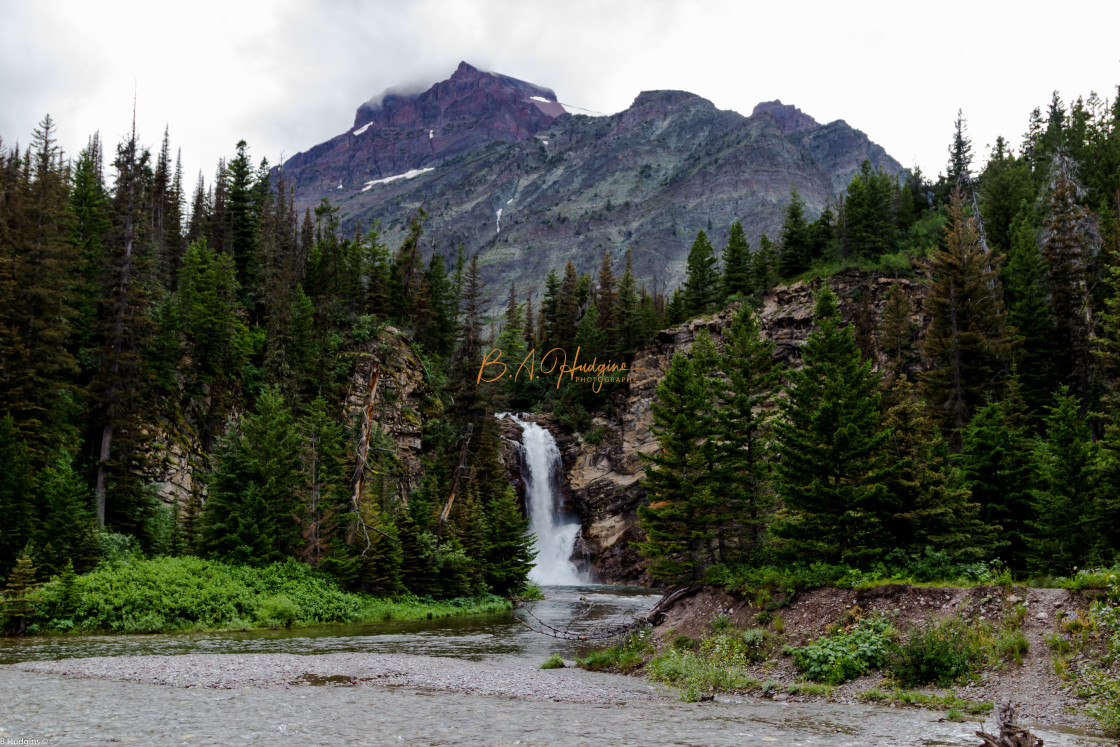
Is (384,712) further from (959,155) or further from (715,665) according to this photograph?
(959,155)

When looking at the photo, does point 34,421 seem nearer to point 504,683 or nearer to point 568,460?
point 504,683

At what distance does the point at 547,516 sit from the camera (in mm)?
67875

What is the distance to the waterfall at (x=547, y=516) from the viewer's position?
6425 centimetres

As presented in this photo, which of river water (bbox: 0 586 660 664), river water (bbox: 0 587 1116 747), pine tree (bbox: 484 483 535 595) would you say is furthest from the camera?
pine tree (bbox: 484 483 535 595)

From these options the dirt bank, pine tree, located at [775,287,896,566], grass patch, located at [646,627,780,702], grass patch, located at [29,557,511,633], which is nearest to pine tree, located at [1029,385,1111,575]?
pine tree, located at [775,287,896,566]

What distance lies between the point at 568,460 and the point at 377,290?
93.0 feet

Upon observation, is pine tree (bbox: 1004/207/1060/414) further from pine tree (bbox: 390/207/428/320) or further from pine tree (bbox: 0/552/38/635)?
pine tree (bbox: 390/207/428/320)

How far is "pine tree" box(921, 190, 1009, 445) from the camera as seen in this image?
40781 mm

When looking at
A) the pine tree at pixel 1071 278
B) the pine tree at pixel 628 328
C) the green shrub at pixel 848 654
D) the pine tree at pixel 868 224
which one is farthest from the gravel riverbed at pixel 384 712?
the pine tree at pixel 868 224

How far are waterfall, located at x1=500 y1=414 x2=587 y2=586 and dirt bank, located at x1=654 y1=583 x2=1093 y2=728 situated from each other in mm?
42225

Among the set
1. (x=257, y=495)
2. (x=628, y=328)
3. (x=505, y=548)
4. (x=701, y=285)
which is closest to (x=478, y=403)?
(x=505, y=548)

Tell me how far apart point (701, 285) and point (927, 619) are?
69553 millimetres

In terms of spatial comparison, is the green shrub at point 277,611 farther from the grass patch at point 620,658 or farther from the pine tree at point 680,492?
the pine tree at point 680,492

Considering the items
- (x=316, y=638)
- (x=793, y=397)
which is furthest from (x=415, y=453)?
(x=793, y=397)
